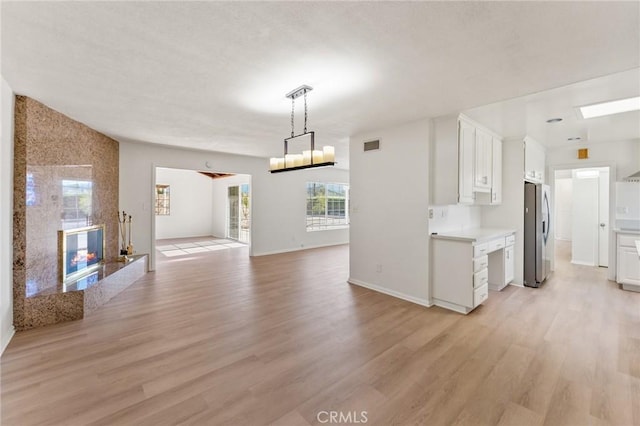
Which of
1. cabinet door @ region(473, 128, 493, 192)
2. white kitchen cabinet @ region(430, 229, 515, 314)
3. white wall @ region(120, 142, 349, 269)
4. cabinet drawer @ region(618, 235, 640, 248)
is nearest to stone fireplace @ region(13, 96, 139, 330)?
white wall @ region(120, 142, 349, 269)

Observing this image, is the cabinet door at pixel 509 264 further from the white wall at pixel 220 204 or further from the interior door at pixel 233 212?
the white wall at pixel 220 204

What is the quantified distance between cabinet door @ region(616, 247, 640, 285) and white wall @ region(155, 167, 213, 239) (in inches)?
439

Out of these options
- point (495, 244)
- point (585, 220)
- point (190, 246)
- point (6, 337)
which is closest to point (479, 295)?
point (495, 244)

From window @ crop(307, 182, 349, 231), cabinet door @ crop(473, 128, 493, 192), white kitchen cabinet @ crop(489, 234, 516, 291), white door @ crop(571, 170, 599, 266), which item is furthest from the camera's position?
window @ crop(307, 182, 349, 231)

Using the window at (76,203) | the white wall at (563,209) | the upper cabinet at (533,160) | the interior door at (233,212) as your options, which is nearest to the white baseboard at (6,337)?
the window at (76,203)

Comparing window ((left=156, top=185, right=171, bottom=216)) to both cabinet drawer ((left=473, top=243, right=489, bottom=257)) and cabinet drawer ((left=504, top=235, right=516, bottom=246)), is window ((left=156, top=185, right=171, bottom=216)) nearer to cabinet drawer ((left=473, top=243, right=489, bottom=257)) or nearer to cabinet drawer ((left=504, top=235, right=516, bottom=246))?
cabinet drawer ((left=473, top=243, right=489, bottom=257))

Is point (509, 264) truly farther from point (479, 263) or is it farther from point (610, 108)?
point (610, 108)

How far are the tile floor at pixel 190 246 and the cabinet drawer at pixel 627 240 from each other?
871 centimetres

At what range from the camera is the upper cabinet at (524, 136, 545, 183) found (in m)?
4.58

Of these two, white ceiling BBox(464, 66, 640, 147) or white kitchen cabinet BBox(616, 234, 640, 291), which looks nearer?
white ceiling BBox(464, 66, 640, 147)

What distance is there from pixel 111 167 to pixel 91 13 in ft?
13.6

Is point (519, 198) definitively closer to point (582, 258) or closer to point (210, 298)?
point (582, 258)

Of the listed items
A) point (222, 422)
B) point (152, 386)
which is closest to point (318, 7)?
point (222, 422)

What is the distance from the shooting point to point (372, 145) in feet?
14.1
